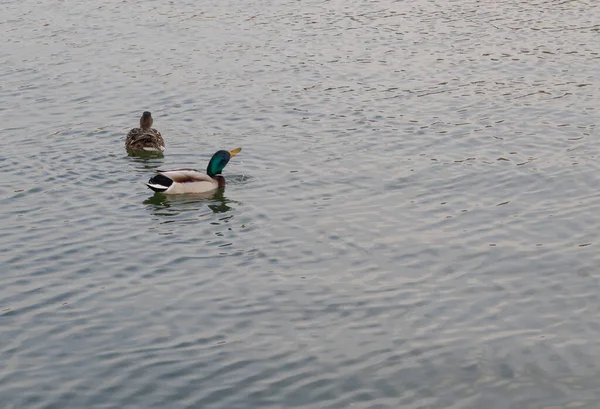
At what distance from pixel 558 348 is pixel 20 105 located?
727 inches

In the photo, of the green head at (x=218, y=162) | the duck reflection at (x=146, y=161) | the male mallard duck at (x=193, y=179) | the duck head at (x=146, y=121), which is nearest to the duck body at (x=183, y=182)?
the male mallard duck at (x=193, y=179)

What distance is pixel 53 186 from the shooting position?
70.8 feet

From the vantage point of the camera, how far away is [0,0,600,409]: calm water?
1335 centimetres

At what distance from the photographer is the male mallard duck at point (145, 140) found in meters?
23.3

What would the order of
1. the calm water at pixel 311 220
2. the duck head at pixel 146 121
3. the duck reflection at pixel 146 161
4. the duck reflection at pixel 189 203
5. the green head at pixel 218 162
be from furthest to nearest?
the duck head at pixel 146 121
the duck reflection at pixel 146 161
the green head at pixel 218 162
the duck reflection at pixel 189 203
the calm water at pixel 311 220

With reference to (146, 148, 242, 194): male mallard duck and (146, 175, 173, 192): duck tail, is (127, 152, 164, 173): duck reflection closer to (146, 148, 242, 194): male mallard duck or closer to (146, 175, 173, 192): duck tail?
(146, 148, 242, 194): male mallard duck

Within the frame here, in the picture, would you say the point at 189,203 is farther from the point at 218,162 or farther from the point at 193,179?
the point at 218,162

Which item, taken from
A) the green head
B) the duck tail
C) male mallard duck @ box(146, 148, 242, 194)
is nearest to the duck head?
male mallard duck @ box(146, 148, 242, 194)

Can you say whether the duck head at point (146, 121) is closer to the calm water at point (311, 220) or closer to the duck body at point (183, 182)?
the calm water at point (311, 220)

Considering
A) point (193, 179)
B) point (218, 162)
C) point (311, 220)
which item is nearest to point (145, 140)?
point (218, 162)

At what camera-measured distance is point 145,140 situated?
2322cm

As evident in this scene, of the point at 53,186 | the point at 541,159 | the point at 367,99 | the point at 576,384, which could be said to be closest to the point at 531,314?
the point at 576,384

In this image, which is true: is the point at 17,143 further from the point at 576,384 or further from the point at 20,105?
the point at 576,384

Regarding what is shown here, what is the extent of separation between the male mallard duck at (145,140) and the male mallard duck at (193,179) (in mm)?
1769
